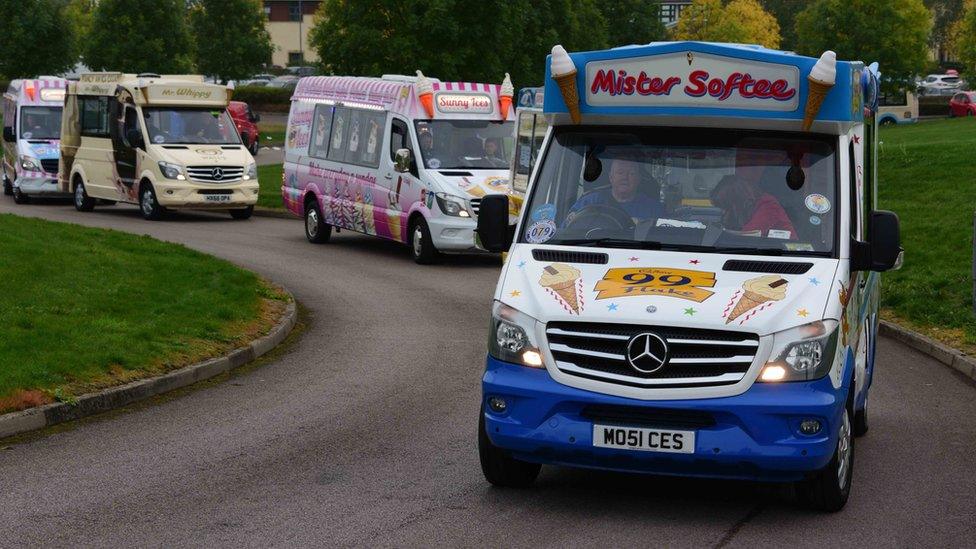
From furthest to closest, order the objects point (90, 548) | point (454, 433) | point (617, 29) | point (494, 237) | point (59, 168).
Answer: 1. point (617, 29)
2. point (59, 168)
3. point (454, 433)
4. point (494, 237)
5. point (90, 548)

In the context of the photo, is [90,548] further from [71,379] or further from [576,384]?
[71,379]

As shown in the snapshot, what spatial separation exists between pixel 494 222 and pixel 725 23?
232 ft

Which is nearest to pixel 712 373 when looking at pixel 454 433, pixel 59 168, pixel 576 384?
pixel 576 384

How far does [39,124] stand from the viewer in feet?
110

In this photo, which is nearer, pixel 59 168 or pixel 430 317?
pixel 430 317

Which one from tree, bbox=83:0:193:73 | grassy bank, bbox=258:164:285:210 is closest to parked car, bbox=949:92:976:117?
tree, bbox=83:0:193:73

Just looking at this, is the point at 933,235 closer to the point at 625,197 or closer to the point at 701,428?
the point at 625,197

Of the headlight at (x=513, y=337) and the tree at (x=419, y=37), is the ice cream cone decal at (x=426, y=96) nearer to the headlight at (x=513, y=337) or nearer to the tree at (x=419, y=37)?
the headlight at (x=513, y=337)

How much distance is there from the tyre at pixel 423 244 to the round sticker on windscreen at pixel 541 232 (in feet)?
42.4

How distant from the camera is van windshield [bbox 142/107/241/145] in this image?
2891 cm

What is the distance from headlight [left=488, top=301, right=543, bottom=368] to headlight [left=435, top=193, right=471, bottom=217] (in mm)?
13455

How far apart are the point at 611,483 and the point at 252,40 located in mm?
60385

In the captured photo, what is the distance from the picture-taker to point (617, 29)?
245 ft

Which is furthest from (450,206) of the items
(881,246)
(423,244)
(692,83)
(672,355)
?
(672,355)
